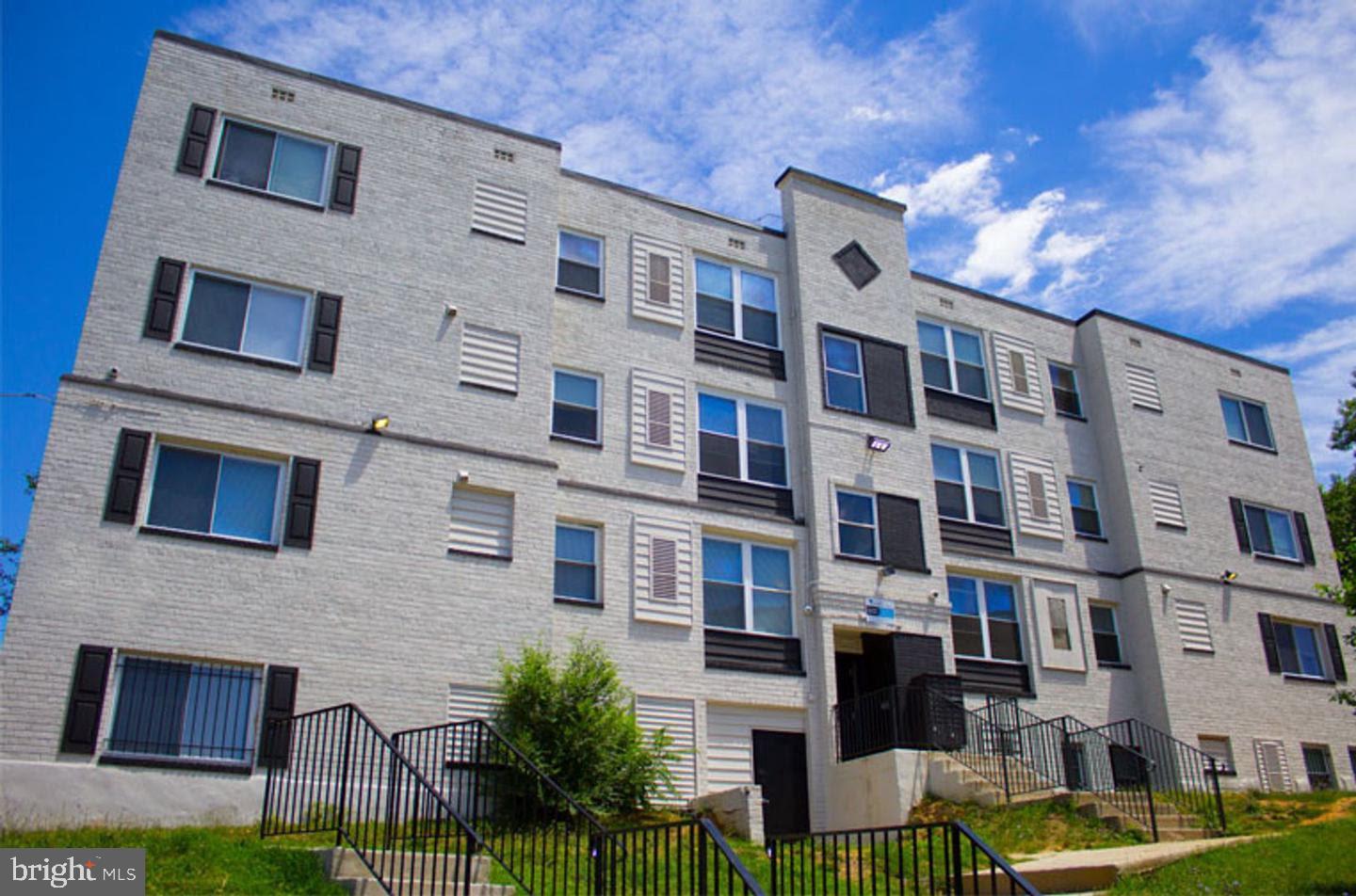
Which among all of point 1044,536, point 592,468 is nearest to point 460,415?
point 592,468

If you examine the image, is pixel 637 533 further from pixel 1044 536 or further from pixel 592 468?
pixel 1044 536

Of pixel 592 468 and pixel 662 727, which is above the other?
pixel 592 468

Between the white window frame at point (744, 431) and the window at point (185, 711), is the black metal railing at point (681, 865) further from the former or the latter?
the white window frame at point (744, 431)

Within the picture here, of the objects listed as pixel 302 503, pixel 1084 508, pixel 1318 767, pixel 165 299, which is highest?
pixel 1084 508

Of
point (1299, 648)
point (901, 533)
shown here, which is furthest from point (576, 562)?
point (1299, 648)

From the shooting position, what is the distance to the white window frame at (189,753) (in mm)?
14477

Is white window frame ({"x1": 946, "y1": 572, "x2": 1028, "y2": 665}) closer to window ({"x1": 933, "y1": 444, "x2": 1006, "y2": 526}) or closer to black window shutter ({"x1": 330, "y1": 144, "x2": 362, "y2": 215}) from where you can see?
window ({"x1": 933, "y1": 444, "x2": 1006, "y2": 526})

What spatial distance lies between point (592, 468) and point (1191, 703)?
1338 centimetres

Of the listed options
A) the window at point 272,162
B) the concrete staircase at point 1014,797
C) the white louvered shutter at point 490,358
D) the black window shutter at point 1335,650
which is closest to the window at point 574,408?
the white louvered shutter at point 490,358

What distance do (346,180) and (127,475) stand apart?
6.09 meters

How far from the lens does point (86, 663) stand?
14523mm

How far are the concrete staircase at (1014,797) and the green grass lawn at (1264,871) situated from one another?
159 cm

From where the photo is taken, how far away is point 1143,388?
89.7 feet

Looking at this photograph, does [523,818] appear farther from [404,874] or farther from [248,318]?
[248,318]
